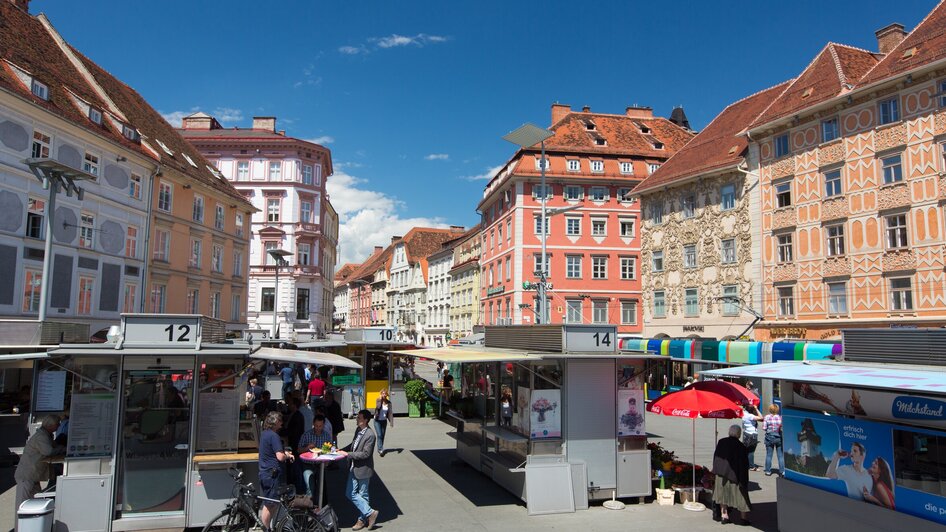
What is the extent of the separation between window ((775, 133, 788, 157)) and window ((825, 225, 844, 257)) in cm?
464

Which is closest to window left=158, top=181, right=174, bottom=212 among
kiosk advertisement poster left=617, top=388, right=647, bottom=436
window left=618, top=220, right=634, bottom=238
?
kiosk advertisement poster left=617, top=388, right=647, bottom=436

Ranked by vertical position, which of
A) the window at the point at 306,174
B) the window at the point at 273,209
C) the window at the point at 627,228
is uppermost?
the window at the point at 306,174

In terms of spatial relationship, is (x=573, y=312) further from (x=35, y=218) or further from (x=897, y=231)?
(x=35, y=218)

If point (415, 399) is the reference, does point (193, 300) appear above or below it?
above

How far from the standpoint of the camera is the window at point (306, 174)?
184ft

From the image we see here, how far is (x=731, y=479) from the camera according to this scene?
35.3 ft

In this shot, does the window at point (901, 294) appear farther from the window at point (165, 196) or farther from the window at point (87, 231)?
the window at point (165, 196)

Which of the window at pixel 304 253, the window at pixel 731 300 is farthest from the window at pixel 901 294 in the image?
the window at pixel 304 253

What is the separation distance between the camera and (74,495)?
9211 millimetres

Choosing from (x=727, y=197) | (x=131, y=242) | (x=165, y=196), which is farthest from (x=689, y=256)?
(x=131, y=242)

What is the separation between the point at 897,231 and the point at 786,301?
20.0ft

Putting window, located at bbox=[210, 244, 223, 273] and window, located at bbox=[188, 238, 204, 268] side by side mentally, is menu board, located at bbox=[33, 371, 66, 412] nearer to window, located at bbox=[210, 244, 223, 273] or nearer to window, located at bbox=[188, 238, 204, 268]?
window, located at bbox=[188, 238, 204, 268]

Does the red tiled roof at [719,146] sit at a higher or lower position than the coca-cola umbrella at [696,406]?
higher

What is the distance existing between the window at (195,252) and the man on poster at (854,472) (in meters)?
36.3
